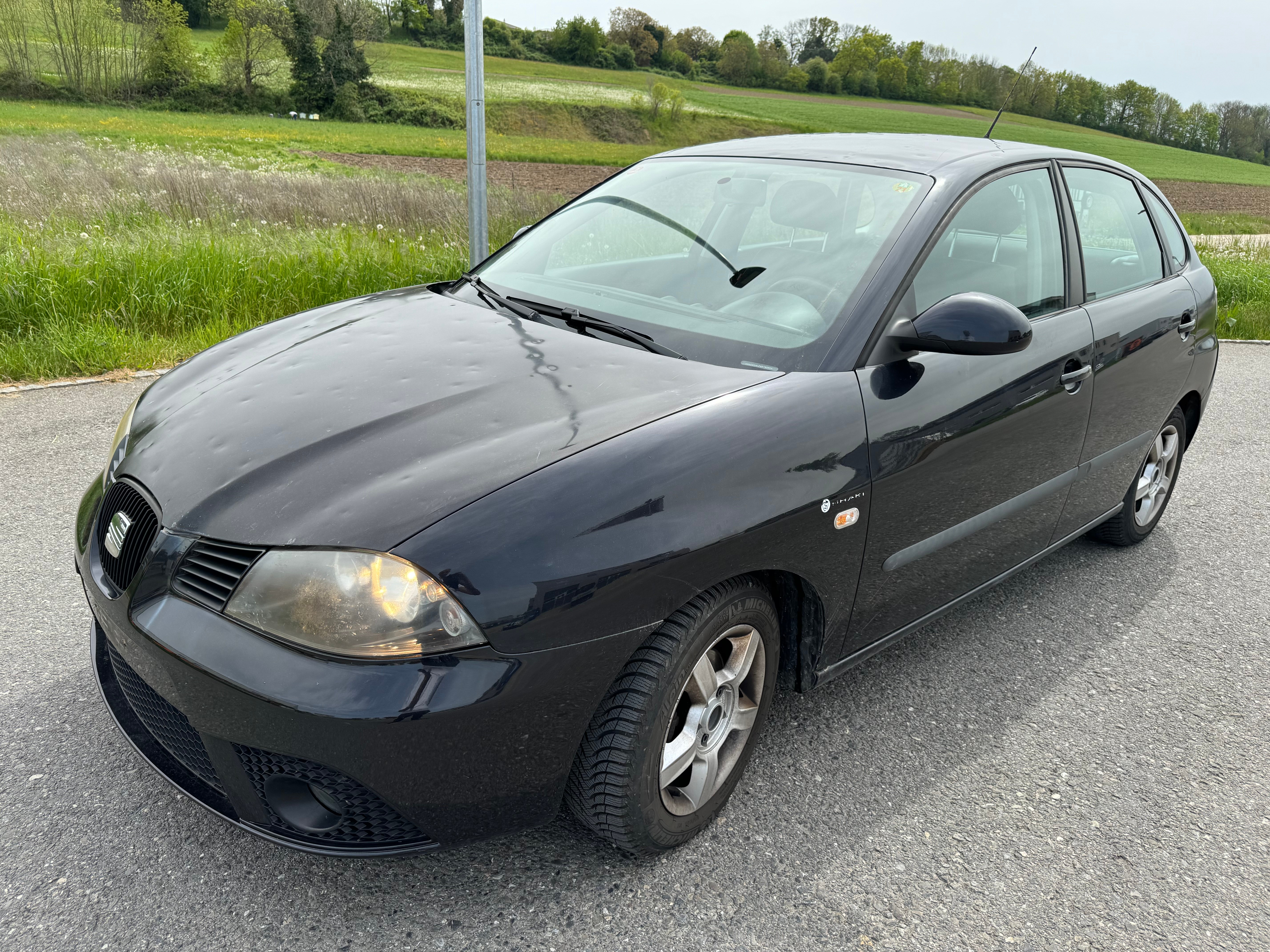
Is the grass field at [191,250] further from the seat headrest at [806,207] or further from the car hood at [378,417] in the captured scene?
the seat headrest at [806,207]

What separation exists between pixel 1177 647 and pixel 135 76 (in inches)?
2411

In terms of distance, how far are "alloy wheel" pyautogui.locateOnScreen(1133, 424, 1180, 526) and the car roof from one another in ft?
3.93

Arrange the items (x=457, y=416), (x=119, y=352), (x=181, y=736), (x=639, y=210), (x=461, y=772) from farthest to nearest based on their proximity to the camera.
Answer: (x=119, y=352) → (x=639, y=210) → (x=457, y=416) → (x=181, y=736) → (x=461, y=772)

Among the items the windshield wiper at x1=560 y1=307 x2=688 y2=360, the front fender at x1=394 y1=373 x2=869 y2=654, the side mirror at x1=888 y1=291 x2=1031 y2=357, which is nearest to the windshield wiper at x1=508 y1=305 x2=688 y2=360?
the windshield wiper at x1=560 y1=307 x2=688 y2=360

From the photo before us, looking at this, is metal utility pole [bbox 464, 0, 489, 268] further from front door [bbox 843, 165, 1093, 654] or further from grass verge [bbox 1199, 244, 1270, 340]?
grass verge [bbox 1199, 244, 1270, 340]

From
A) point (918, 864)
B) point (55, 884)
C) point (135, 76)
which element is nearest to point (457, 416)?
point (55, 884)

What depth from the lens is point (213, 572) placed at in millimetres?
1787

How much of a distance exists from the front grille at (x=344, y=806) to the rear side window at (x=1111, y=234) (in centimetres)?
272

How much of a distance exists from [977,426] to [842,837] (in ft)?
3.80

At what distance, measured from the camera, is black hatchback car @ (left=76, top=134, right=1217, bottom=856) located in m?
1.69

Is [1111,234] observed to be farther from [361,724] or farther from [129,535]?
[129,535]

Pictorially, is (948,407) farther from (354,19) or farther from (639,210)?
(354,19)

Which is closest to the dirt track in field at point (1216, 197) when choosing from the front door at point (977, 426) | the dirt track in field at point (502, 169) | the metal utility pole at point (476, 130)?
the dirt track in field at point (502, 169)

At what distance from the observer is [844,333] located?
2.38 m
